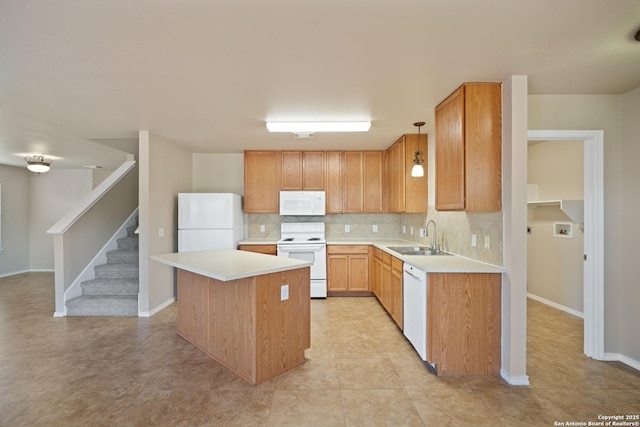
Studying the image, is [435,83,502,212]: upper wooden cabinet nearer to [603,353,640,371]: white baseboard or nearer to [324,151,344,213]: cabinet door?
[603,353,640,371]: white baseboard

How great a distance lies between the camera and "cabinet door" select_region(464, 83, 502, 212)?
2.48m

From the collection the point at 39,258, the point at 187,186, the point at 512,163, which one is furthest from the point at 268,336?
the point at 39,258

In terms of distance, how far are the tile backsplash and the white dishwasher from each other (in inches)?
26.6

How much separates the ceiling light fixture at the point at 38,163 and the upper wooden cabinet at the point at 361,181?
548 centimetres

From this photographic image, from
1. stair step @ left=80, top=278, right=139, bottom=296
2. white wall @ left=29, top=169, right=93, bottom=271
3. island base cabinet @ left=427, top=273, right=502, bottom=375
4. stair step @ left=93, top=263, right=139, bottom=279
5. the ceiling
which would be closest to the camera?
the ceiling

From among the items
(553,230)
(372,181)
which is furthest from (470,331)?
(372,181)

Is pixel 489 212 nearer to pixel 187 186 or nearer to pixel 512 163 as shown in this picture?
pixel 512 163

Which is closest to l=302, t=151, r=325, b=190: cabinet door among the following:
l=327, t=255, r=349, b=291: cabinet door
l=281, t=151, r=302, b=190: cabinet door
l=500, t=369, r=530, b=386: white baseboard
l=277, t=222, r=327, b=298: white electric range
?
l=281, t=151, r=302, b=190: cabinet door

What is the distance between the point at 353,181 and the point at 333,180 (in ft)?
1.17

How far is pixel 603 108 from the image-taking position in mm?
2703

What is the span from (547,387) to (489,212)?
1.47 meters

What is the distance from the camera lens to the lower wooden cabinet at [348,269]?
15.7ft

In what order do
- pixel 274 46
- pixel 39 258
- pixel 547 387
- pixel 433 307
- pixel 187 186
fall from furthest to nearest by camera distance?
pixel 39 258 → pixel 187 186 → pixel 433 307 → pixel 547 387 → pixel 274 46

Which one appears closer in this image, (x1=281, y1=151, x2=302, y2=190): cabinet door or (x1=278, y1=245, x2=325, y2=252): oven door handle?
(x1=278, y1=245, x2=325, y2=252): oven door handle
